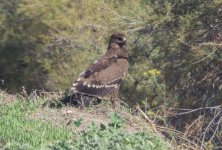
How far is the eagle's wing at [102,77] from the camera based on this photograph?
35.6 ft

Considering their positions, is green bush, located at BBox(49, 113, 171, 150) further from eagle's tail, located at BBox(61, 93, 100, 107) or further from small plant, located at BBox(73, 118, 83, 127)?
eagle's tail, located at BBox(61, 93, 100, 107)

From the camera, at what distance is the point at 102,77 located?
11172mm

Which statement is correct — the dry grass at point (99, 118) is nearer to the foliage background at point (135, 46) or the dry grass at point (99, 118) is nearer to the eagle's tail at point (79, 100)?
the eagle's tail at point (79, 100)

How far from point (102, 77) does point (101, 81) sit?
0.08 meters

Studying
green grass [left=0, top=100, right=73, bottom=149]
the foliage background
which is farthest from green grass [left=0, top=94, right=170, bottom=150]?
the foliage background

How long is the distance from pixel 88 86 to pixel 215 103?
18.4 feet

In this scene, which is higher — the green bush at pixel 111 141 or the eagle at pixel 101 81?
the green bush at pixel 111 141

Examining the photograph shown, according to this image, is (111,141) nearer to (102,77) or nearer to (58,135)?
(58,135)

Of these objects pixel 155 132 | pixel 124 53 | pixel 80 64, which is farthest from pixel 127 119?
pixel 80 64

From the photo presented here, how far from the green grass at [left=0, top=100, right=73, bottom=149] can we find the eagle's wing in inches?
62.9

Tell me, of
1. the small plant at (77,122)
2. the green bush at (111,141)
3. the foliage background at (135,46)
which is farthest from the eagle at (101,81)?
the green bush at (111,141)

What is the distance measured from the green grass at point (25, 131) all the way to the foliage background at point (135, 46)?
258 cm

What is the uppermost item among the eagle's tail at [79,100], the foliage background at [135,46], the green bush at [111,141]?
the green bush at [111,141]

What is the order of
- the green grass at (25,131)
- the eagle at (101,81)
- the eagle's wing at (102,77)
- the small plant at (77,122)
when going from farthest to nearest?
the eagle's wing at (102,77) < the eagle at (101,81) < the small plant at (77,122) < the green grass at (25,131)
